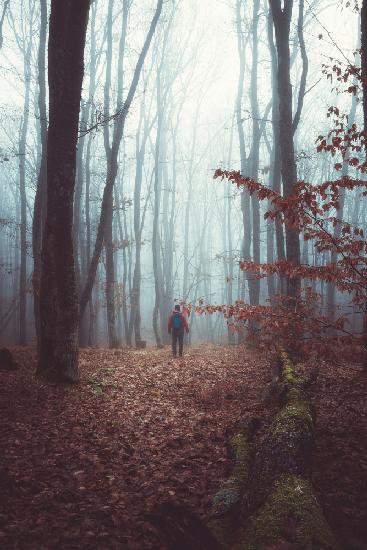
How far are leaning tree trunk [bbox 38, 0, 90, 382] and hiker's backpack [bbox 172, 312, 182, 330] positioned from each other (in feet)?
18.6

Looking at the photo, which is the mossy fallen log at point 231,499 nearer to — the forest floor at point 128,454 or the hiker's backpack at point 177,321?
the forest floor at point 128,454

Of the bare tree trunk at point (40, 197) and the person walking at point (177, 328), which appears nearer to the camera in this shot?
the bare tree trunk at point (40, 197)

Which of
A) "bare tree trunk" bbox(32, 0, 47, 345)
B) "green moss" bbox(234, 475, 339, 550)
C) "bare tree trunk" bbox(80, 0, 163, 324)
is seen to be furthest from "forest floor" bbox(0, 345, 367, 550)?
"bare tree trunk" bbox(32, 0, 47, 345)

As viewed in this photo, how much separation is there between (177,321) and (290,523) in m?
10.3

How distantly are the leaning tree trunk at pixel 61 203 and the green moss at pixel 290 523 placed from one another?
534cm

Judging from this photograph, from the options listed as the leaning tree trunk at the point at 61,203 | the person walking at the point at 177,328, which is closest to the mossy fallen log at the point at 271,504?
the leaning tree trunk at the point at 61,203

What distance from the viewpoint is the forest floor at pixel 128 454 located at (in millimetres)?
3273

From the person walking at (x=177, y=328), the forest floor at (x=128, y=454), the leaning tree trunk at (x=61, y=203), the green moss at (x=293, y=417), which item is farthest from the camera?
the person walking at (x=177, y=328)

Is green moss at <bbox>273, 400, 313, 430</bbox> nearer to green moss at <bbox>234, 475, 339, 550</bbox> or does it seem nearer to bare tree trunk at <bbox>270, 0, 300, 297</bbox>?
green moss at <bbox>234, 475, 339, 550</bbox>

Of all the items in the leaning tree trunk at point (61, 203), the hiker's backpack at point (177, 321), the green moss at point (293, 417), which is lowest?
the green moss at point (293, 417)

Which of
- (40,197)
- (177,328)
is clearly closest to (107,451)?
(177,328)

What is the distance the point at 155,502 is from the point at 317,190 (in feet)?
13.0

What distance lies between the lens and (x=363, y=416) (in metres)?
5.58

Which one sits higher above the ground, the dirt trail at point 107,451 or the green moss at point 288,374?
the green moss at point 288,374
